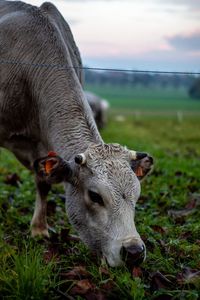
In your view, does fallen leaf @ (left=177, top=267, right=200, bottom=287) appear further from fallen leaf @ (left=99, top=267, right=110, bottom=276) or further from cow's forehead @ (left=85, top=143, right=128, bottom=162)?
cow's forehead @ (left=85, top=143, right=128, bottom=162)

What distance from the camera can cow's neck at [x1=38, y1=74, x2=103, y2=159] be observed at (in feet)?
18.5

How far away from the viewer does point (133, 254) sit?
4395 millimetres

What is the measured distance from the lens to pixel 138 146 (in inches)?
546

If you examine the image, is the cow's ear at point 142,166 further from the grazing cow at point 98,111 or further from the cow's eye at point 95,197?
the grazing cow at point 98,111

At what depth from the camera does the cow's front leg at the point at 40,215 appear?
6375mm

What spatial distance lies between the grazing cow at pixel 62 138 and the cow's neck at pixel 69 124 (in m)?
0.01

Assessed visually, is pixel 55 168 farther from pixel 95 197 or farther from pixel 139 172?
pixel 139 172

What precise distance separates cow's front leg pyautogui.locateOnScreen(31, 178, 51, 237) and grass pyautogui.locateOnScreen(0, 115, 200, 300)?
16cm

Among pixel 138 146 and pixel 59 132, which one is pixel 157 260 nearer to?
pixel 59 132

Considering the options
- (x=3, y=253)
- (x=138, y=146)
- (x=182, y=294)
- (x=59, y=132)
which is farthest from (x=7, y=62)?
(x=138, y=146)

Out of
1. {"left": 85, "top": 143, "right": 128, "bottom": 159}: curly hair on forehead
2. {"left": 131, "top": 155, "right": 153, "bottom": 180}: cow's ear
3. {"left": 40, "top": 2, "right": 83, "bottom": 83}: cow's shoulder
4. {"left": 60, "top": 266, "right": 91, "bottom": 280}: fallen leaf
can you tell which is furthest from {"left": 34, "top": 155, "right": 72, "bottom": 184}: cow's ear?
{"left": 40, "top": 2, "right": 83, "bottom": 83}: cow's shoulder

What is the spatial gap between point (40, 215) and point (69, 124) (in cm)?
141

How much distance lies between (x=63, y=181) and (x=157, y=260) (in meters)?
1.20

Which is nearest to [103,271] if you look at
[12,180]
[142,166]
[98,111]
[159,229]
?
[142,166]
